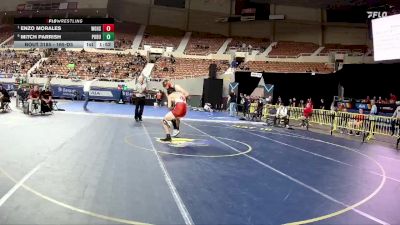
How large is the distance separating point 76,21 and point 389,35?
12594mm

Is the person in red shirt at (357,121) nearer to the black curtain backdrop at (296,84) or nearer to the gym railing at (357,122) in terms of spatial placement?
the gym railing at (357,122)

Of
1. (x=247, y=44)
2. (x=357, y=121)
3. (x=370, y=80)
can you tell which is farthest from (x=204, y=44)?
(x=357, y=121)

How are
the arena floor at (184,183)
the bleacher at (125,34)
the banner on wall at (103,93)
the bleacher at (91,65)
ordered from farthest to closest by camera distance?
1. the bleacher at (125,34)
2. the bleacher at (91,65)
3. the banner on wall at (103,93)
4. the arena floor at (184,183)

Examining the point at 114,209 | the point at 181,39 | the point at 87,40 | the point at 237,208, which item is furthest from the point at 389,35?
the point at 181,39

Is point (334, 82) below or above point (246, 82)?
above

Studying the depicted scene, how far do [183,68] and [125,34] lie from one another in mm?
13715

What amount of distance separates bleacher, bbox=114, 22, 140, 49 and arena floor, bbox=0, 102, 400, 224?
35.8 m

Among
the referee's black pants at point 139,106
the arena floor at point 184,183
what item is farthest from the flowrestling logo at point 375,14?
the referee's black pants at point 139,106

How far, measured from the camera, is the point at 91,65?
128 ft

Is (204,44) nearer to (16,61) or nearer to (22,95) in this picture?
(16,61)
